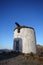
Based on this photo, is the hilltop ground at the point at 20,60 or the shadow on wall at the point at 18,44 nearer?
the hilltop ground at the point at 20,60

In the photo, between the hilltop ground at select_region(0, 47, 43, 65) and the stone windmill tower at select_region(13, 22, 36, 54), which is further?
the stone windmill tower at select_region(13, 22, 36, 54)

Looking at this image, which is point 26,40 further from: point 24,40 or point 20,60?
point 20,60

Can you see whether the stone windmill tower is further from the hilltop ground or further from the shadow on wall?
the hilltop ground

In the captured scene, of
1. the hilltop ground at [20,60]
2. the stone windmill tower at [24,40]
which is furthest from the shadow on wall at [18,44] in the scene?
the hilltop ground at [20,60]

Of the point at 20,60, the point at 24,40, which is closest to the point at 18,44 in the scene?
the point at 24,40

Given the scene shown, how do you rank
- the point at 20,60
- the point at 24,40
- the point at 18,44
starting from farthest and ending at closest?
the point at 18,44
the point at 24,40
the point at 20,60

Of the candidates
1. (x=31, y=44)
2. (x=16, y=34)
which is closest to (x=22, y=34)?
(x=16, y=34)

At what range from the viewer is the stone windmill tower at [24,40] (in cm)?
2148

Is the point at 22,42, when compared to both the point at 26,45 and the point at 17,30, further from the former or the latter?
the point at 17,30

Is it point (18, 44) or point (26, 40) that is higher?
point (26, 40)

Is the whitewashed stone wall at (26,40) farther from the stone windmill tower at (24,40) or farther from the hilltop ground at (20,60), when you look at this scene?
the hilltop ground at (20,60)

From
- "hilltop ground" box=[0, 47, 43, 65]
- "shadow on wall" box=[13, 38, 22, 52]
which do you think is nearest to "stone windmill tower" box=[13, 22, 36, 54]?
"shadow on wall" box=[13, 38, 22, 52]

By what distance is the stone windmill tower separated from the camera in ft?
70.5

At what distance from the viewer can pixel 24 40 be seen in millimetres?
21719
